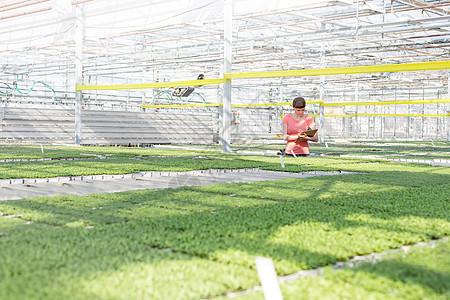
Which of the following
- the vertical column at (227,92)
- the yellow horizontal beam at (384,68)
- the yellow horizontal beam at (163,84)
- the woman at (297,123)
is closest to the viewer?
the woman at (297,123)

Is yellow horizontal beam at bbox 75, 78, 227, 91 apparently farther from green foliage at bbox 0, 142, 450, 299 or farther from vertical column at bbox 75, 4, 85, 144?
green foliage at bbox 0, 142, 450, 299

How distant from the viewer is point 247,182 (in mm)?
6168

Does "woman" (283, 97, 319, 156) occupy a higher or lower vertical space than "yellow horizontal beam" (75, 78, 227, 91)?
lower

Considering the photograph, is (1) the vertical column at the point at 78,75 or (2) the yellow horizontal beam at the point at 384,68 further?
(1) the vertical column at the point at 78,75

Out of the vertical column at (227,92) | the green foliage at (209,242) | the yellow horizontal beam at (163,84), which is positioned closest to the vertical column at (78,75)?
the yellow horizontal beam at (163,84)

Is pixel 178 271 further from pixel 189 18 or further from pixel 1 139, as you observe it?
pixel 189 18

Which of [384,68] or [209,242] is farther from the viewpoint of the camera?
[384,68]

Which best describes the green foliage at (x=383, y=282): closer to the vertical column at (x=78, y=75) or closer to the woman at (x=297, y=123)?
the woman at (x=297, y=123)

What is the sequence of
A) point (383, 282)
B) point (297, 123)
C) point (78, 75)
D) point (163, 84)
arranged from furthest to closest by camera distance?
point (78, 75)
point (163, 84)
point (297, 123)
point (383, 282)

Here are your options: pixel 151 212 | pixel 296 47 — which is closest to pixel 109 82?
pixel 296 47

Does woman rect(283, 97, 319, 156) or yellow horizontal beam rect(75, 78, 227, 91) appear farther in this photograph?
yellow horizontal beam rect(75, 78, 227, 91)

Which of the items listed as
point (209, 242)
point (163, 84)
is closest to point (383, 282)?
point (209, 242)

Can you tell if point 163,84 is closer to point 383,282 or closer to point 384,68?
point 384,68

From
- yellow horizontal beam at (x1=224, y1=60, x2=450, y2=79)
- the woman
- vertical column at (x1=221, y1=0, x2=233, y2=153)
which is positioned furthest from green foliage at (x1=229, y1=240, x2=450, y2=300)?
vertical column at (x1=221, y1=0, x2=233, y2=153)
